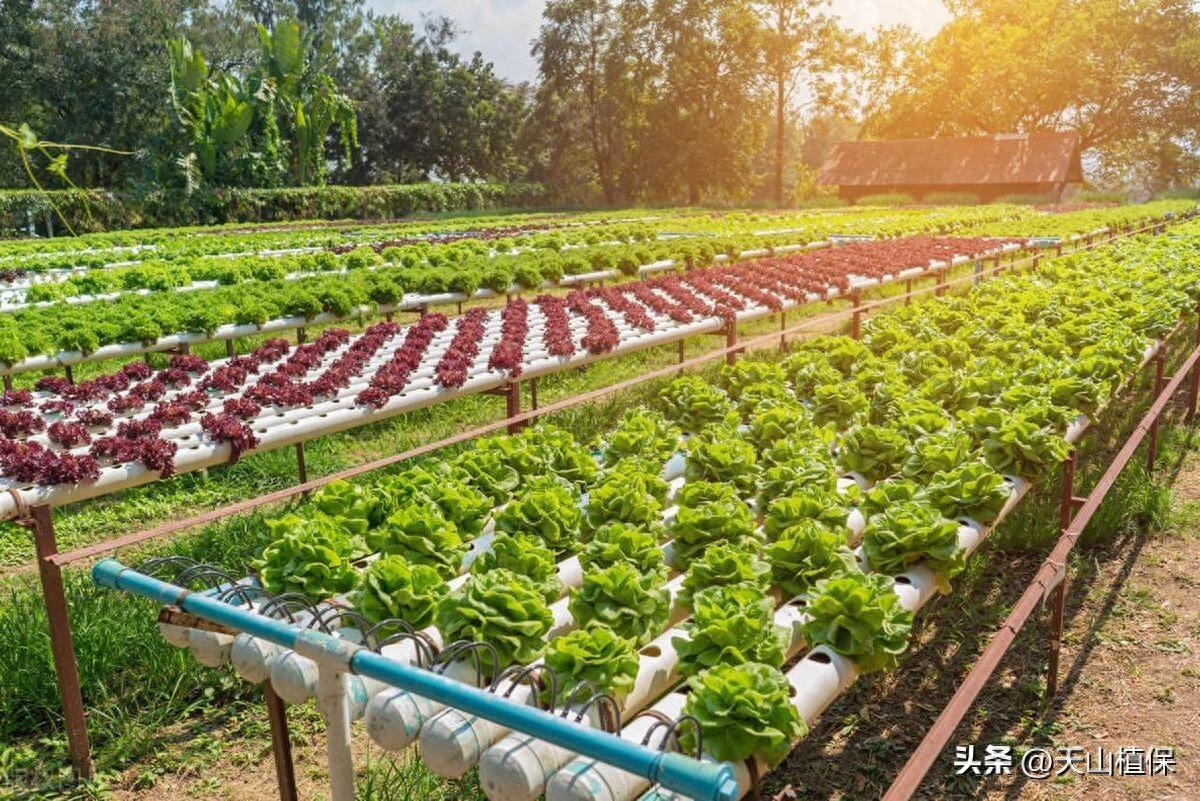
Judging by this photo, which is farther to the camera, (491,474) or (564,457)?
(564,457)

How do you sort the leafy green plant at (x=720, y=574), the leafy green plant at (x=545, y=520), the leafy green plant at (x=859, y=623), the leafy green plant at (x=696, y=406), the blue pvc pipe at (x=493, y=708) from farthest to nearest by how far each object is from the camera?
1. the leafy green plant at (x=696, y=406)
2. the leafy green plant at (x=545, y=520)
3. the leafy green plant at (x=720, y=574)
4. the leafy green plant at (x=859, y=623)
5. the blue pvc pipe at (x=493, y=708)

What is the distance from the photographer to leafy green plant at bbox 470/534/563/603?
3.59 metres

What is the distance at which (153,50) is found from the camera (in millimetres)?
42281

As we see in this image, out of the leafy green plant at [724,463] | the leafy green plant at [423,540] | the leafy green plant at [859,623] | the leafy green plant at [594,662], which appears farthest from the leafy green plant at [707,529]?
the leafy green plant at [594,662]

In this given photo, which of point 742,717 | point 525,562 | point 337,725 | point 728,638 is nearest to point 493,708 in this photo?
point 337,725

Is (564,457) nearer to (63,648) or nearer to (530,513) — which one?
(530,513)

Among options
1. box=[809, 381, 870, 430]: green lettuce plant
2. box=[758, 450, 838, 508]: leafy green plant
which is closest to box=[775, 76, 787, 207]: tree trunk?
box=[809, 381, 870, 430]: green lettuce plant

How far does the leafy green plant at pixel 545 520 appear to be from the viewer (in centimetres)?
409

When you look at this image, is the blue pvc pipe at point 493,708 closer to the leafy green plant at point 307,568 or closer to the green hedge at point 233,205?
the leafy green plant at point 307,568

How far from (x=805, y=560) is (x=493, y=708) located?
A: 1878mm

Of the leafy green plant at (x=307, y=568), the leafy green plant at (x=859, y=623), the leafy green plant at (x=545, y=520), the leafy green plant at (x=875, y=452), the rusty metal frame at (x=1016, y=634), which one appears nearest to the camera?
the rusty metal frame at (x=1016, y=634)

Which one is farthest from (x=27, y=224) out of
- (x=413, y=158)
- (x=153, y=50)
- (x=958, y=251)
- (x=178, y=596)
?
(x=178, y=596)

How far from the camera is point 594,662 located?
286 centimetres

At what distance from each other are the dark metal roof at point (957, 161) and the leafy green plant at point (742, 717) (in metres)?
48.2
